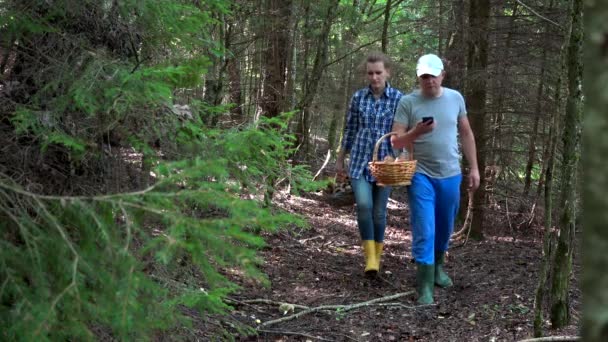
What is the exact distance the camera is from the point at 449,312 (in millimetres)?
5203

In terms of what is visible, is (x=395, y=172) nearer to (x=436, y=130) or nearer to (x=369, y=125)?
(x=436, y=130)

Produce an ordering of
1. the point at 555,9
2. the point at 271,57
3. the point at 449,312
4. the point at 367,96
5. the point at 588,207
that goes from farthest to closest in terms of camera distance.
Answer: the point at 271,57
the point at 555,9
the point at 367,96
the point at 449,312
the point at 588,207

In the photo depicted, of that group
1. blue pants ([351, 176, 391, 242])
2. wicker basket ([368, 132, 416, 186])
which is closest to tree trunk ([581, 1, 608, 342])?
wicker basket ([368, 132, 416, 186])

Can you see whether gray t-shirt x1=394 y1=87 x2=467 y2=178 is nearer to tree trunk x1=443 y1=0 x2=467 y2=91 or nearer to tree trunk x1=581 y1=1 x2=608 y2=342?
tree trunk x1=443 y1=0 x2=467 y2=91

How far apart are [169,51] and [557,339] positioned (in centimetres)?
337

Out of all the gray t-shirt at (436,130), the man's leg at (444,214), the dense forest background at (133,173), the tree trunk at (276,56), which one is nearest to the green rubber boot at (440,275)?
the man's leg at (444,214)

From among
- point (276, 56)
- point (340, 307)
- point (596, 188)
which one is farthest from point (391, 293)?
point (276, 56)

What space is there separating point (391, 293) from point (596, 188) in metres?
5.04

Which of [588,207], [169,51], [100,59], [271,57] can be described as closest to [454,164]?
[169,51]

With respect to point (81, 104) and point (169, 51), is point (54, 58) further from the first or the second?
point (169, 51)

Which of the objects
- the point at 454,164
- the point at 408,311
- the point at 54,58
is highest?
the point at 54,58

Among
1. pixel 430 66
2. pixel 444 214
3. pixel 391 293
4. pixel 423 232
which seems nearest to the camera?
pixel 430 66

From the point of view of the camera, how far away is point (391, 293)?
19.1 ft

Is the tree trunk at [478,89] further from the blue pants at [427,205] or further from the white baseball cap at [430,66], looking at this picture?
the white baseball cap at [430,66]
